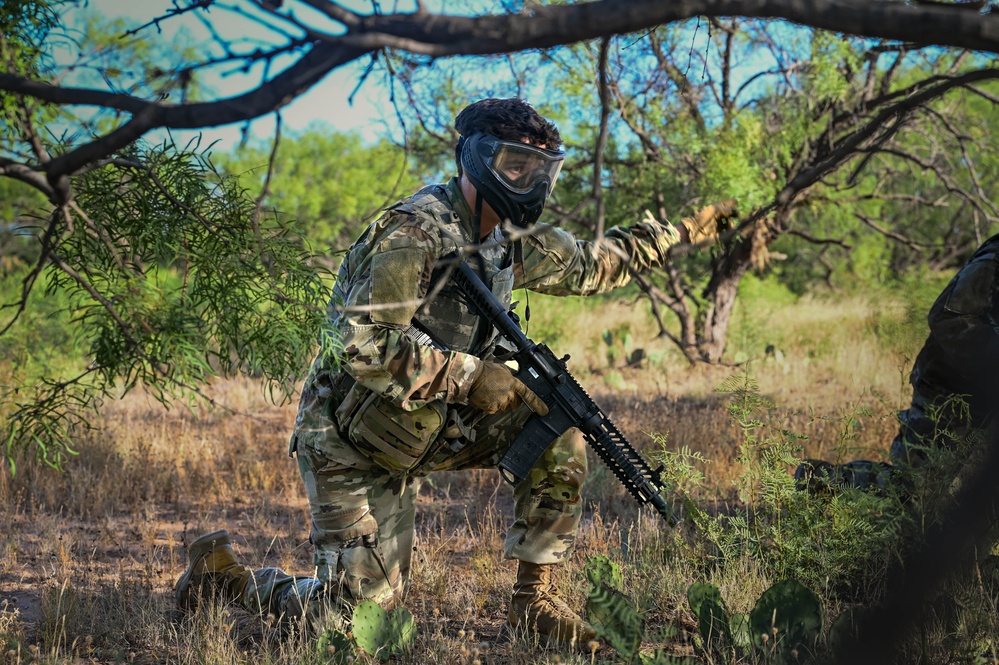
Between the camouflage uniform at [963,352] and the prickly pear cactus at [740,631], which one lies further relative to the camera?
the camouflage uniform at [963,352]

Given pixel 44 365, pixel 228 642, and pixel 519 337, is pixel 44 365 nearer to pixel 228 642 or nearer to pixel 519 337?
pixel 228 642

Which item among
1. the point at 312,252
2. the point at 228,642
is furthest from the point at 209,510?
the point at 312,252

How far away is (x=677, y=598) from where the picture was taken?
3.47 metres

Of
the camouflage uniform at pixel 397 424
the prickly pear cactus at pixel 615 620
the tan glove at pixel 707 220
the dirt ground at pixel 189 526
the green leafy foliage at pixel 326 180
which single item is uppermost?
the green leafy foliage at pixel 326 180

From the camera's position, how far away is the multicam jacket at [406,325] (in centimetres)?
319

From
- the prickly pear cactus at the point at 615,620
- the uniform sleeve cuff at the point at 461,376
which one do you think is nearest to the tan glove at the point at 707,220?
the uniform sleeve cuff at the point at 461,376

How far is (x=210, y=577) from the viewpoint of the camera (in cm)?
368

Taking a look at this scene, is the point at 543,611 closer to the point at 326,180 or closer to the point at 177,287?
the point at 177,287

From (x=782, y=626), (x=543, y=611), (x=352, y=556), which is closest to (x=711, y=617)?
(x=782, y=626)

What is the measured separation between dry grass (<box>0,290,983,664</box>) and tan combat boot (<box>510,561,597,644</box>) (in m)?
0.08

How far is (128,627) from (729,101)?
8.01m

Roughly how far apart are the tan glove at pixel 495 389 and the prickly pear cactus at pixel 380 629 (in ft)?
2.52

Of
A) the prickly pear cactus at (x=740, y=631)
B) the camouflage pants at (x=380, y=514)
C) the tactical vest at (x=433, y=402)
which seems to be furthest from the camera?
the camouflage pants at (x=380, y=514)

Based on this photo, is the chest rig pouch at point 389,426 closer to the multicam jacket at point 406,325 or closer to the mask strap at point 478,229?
the multicam jacket at point 406,325
